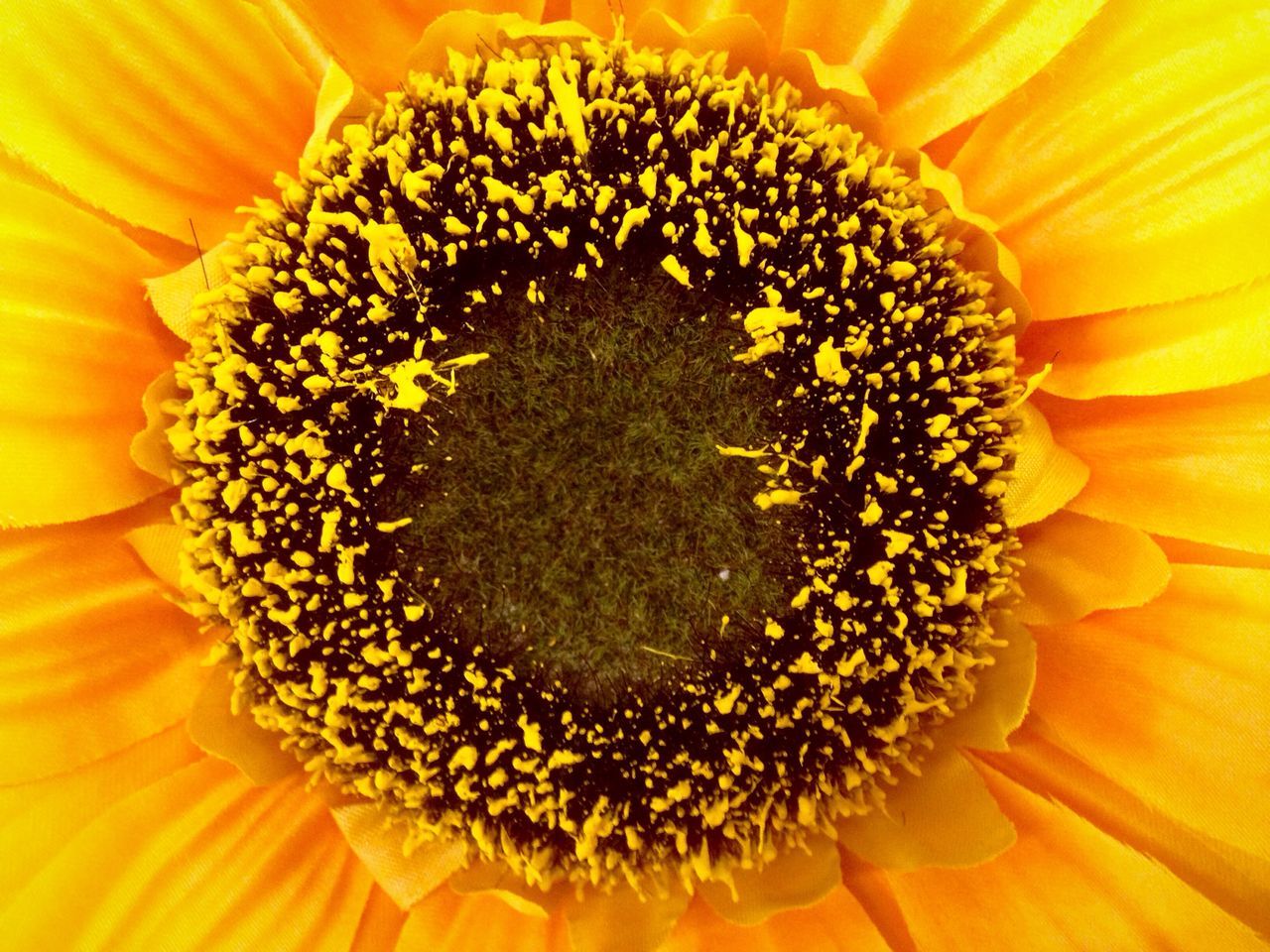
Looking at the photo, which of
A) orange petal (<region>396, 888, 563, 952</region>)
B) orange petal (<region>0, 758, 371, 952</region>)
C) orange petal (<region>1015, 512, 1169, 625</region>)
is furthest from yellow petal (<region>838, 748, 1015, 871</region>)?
orange petal (<region>0, 758, 371, 952</region>)

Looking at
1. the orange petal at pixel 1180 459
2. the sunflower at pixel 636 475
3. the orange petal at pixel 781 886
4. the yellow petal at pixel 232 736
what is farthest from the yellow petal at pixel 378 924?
the orange petal at pixel 1180 459

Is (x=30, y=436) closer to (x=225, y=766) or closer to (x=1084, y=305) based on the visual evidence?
(x=225, y=766)

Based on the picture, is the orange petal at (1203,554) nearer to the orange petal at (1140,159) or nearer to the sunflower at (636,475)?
the sunflower at (636,475)

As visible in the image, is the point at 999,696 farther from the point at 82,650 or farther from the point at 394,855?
the point at 82,650

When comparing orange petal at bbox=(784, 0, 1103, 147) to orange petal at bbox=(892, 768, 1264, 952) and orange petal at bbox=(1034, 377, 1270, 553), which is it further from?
orange petal at bbox=(892, 768, 1264, 952)

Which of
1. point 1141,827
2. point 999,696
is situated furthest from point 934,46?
point 1141,827
